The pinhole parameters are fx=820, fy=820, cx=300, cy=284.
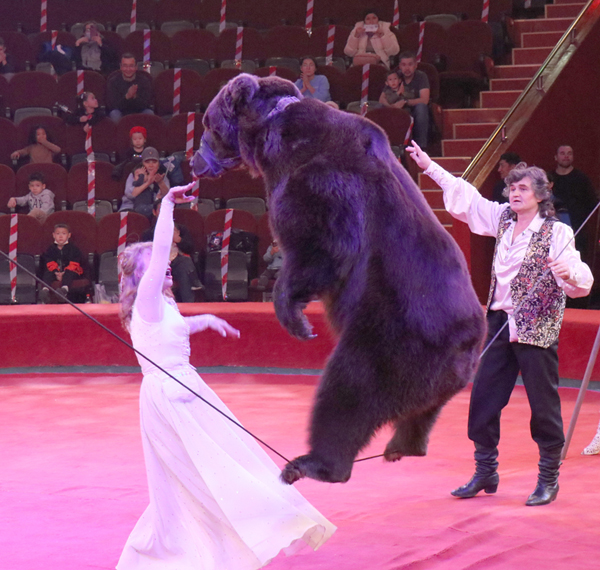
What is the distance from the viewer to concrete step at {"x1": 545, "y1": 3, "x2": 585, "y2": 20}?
9.41m

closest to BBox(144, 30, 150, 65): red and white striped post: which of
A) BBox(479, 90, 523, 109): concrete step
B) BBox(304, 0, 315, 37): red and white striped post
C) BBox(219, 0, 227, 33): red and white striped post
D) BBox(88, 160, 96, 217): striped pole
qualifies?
BBox(219, 0, 227, 33): red and white striped post

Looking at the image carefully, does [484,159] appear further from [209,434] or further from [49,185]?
[209,434]

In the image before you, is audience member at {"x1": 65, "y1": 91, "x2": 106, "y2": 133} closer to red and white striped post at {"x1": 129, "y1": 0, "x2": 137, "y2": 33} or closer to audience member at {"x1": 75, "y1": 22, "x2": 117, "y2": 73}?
audience member at {"x1": 75, "y1": 22, "x2": 117, "y2": 73}

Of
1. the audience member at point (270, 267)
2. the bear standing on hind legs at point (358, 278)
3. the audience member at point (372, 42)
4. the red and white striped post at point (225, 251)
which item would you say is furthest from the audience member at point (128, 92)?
the bear standing on hind legs at point (358, 278)

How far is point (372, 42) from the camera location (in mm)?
8914

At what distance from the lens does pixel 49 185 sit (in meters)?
8.16

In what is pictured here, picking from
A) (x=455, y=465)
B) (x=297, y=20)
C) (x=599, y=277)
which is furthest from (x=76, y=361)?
(x=297, y=20)

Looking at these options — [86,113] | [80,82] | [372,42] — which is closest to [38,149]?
[86,113]

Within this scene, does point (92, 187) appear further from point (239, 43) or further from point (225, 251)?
point (239, 43)

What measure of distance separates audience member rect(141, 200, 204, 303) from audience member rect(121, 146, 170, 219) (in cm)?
58

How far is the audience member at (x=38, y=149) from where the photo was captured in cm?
842

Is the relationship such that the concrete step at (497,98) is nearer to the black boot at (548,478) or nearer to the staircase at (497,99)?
the staircase at (497,99)

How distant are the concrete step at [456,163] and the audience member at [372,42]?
1335 millimetres

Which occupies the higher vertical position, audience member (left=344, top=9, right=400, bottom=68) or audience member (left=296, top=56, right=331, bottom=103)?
audience member (left=344, top=9, right=400, bottom=68)
